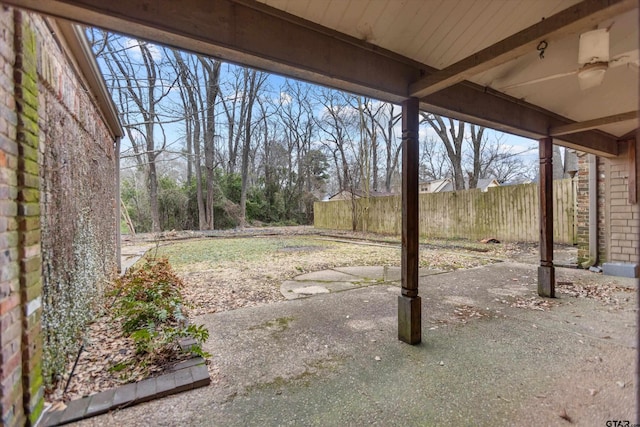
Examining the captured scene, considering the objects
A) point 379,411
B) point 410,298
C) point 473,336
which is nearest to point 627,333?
point 473,336

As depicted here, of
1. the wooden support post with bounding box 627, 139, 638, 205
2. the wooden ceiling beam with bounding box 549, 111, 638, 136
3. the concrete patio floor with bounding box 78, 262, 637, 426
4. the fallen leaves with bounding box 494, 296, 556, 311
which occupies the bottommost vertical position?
the concrete patio floor with bounding box 78, 262, 637, 426

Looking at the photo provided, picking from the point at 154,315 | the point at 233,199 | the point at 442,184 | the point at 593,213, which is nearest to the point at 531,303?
the point at 593,213

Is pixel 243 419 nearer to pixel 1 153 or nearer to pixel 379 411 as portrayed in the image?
pixel 379 411

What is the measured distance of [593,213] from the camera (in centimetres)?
538

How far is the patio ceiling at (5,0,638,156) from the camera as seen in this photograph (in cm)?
A: 158

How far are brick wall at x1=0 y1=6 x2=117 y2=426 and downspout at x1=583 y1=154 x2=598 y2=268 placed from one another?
739cm

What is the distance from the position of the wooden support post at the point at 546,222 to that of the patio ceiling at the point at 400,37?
93 centimetres

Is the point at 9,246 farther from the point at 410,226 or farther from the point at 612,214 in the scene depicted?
the point at 612,214

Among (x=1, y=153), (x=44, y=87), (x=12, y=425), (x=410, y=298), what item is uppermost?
(x=44, y=87)

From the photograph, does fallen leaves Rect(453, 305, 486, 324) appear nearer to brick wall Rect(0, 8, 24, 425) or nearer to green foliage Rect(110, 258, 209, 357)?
green foliage Rect(110, 258, 209, 357)

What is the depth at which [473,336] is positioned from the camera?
277 cm

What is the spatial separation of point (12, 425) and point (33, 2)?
1955 mm

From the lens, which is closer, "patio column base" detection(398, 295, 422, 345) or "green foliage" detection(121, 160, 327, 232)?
"patio column base" detection(398, 295, 422, 345)

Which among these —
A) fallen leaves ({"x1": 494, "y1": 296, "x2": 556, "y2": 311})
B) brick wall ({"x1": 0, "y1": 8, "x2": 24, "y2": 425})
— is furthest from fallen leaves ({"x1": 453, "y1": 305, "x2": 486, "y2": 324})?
brick wall ({"x1": 0, "y1": 8, "x2": 24, "y2": 425})
